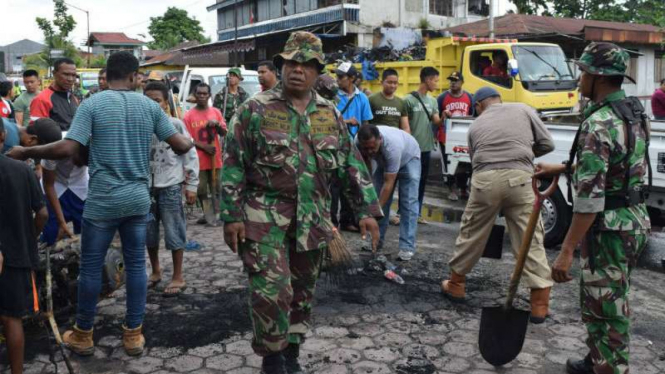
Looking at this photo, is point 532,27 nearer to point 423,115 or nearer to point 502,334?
point 423,115

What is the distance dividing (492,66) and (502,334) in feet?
29.6

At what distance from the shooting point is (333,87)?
627 centimetres

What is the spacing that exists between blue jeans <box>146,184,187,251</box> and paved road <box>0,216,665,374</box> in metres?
0.43

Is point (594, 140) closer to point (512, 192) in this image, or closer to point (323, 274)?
point (512, 192)

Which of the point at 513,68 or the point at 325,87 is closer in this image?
the point at 325,87

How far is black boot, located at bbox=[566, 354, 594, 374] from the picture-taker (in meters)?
3.54

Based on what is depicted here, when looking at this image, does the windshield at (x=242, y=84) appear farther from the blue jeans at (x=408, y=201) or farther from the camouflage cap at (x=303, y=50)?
the camouflage cap at (x=303, y=50)

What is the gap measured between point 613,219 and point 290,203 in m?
1.63

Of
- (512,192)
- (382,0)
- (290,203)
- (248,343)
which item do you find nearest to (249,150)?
(290,203)

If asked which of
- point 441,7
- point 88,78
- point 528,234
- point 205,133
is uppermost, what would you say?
point 441,7

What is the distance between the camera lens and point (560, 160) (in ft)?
21.3

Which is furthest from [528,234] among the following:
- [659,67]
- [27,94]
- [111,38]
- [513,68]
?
[111,38]

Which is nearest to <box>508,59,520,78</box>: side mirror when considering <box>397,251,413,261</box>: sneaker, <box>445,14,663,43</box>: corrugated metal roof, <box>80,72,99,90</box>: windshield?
<box>397,251,413,261</box>: sneaker

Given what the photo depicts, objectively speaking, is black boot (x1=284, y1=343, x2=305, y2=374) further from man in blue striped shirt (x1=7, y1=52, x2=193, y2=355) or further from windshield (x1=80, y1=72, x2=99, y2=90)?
windshield (x1=80, y1=72, x2=99, y2=90)
